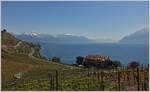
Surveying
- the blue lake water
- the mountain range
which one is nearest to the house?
the blue lake water

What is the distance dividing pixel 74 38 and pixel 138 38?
2.20ft

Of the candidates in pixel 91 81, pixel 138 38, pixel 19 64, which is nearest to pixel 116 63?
pixel 91 81

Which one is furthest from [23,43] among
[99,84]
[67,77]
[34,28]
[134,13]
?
[134,13]

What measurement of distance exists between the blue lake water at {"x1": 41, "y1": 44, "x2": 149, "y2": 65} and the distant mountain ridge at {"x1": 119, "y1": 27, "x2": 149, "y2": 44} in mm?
51

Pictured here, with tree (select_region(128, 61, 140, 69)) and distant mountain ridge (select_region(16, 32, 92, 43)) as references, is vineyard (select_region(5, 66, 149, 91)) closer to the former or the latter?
tree (select_region(128, 61, 140, 69))

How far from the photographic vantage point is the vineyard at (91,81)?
4277 millimetres

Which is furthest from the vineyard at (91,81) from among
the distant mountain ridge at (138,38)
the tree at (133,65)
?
the distant mountain ridge at (138,38)

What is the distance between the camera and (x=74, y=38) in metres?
4.31

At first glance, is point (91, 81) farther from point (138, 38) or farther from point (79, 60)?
point (138, 38)

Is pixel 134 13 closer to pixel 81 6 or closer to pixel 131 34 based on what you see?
pixel 131 34

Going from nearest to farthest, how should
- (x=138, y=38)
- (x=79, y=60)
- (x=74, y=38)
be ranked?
(x=138, y=38)
(x=74, y=38)
(x=79, y=60)

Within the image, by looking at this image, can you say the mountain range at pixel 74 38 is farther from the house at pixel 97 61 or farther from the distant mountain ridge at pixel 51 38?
the house at pixel 97 61

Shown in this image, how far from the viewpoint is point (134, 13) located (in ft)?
13.6

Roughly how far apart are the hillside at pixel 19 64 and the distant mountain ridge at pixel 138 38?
2.49ft
